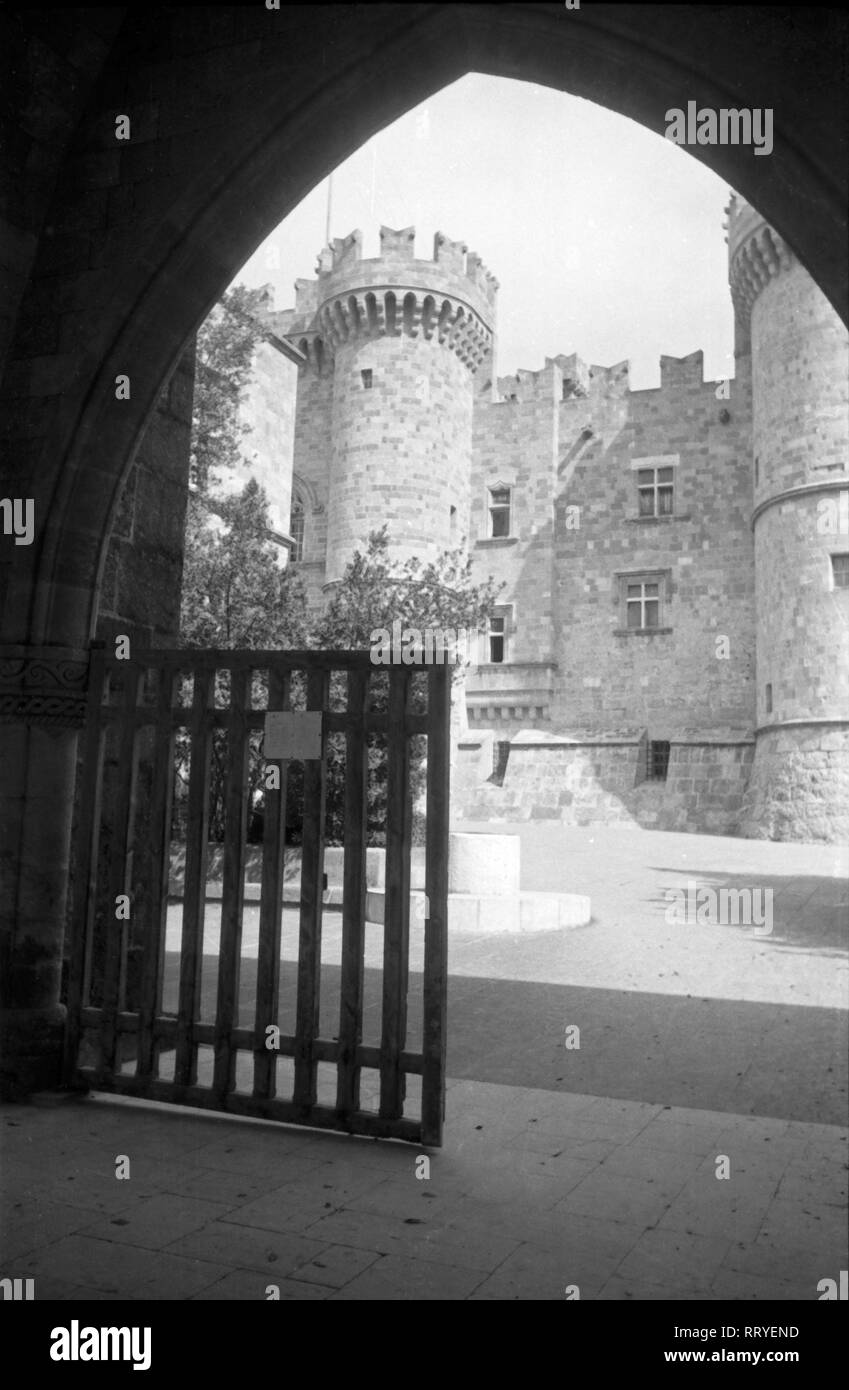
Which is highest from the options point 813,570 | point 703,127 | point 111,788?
point 813,570

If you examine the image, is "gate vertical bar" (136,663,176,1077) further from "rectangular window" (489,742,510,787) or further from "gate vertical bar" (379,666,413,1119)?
"rectangular window" (489,742,510,787)

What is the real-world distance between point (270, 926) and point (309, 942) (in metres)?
0.20

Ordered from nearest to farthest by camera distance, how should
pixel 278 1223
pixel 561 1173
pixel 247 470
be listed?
pixel 278 1223
pixel 561 1173
pixel 247 470

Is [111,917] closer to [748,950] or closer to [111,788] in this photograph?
[111,788]

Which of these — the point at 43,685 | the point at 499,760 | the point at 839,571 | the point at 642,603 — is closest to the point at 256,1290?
the point at 43,685

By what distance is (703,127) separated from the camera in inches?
127

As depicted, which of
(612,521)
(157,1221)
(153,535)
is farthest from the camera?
(612,521)

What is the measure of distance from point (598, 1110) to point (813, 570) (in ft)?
62.3

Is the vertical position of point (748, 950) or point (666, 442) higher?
point (666, 442)

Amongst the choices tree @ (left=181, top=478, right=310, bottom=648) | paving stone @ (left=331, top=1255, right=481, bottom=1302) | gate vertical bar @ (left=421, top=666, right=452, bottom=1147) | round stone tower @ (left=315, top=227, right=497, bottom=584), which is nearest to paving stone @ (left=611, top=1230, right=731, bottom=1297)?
paving stone @ (left=331, top=1255, right=481, bottom=1302)

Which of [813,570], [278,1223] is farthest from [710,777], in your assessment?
[278,1223]

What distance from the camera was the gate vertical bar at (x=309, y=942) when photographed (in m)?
3.95

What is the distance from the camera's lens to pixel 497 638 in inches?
1153

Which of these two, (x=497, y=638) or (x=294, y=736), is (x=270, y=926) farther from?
(x=497, y=638)
